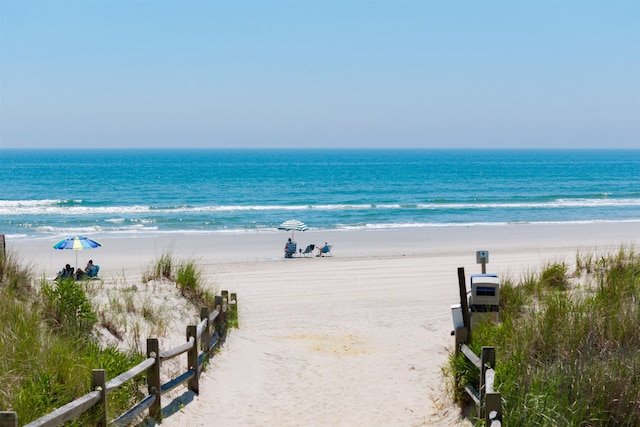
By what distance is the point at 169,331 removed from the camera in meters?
10.8

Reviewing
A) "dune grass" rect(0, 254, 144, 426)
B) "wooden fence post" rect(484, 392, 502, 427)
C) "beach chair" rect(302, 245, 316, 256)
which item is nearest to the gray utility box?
"wooden fence post" rect(484, 392, 502, 427)

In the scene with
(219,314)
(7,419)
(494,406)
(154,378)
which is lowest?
(219,314)

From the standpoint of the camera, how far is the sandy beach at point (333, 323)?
8.68 metres

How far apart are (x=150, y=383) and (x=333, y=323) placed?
7.15 meters

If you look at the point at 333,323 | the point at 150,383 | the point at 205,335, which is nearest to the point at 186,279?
the point at 205,335

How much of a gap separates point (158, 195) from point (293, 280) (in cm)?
4164

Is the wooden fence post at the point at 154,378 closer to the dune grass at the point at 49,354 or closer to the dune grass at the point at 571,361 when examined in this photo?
the dune grass at the point at 49,354

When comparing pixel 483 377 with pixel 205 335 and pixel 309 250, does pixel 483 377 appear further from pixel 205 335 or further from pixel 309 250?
pixel 309 250

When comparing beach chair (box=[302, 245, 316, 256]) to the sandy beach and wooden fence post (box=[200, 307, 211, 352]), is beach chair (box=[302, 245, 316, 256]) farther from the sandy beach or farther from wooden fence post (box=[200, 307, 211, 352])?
wooden fence post (box=[200, 307, 211, 352])

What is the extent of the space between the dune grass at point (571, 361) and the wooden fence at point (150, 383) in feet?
10.5

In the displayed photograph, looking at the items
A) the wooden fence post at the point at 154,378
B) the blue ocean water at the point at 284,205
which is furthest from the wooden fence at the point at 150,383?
the blue ocean water at the point at 284,205

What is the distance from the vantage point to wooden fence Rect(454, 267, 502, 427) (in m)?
6.02

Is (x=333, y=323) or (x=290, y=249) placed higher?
(x=333, y=323)

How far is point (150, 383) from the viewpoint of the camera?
7.54 meters
